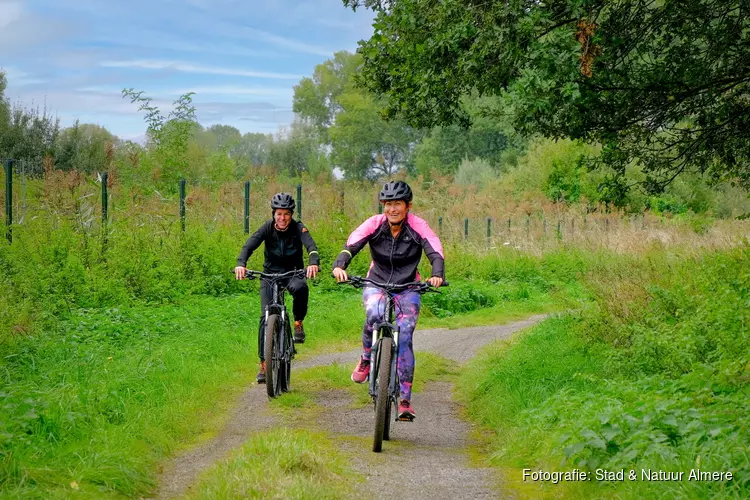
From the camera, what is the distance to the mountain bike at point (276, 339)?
8.68 metres

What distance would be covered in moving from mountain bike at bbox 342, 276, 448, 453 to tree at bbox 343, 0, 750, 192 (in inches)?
95.3

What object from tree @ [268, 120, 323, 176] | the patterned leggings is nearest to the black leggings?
the patterned leggings

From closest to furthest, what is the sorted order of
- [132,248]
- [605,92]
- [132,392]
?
[132,392], [605,92], [132,248]

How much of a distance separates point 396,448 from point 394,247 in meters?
1.89

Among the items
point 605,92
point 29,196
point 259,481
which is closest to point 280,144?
point 29,196

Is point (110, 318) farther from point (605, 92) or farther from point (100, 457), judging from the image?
point (605, 92)

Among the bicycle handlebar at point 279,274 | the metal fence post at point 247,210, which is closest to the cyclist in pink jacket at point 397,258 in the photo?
the bicycle handlebar at point 279,274

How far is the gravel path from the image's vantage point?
5.74 metres

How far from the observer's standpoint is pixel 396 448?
23.5 ft

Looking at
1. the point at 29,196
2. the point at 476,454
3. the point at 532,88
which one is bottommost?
the point at 476,454

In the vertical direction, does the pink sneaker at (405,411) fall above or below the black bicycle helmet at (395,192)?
below

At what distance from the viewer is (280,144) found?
79.4 m

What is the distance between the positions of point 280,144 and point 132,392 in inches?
2856

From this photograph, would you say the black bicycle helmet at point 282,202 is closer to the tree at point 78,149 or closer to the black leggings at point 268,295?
the black leggings at point 268,295
